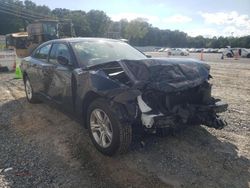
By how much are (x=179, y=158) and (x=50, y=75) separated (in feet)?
9.45

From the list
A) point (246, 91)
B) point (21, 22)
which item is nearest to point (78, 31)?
point (21, 22)

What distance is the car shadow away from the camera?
3.36 metres

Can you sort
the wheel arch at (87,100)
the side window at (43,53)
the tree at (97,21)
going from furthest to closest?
1. the tree at (97,21)
2. the side window at (43,53)
3. the wheel arch at (87,100)

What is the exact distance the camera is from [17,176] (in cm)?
351

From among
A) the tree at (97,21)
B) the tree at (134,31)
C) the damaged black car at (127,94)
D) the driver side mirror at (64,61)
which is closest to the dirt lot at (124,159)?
the damaged black car at (127,94)

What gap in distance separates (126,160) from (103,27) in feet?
312

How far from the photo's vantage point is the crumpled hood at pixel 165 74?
3.71 meters

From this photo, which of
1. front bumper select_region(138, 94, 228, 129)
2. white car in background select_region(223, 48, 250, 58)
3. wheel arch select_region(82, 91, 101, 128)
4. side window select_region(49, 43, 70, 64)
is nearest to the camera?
front bumper select_region(138, 94, 228, 129)

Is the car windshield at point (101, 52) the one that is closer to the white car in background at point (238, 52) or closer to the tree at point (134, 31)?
the white car in background at point (238, 52)

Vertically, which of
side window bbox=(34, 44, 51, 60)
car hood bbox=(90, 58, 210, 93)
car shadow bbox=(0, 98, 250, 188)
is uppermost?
side window bbox=(34, 44, 51, 60)

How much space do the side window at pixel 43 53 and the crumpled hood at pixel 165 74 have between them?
2517mm

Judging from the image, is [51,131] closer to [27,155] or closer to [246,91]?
[27,155]

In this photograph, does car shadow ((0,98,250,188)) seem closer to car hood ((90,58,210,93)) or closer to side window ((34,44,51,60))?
car hood ((90,58,210,93))

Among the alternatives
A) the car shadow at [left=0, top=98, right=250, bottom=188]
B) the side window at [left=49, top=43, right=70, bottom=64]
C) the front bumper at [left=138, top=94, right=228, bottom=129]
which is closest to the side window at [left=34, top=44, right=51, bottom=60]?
the side window at [left=49, top=43, right=70, bottom=64]
